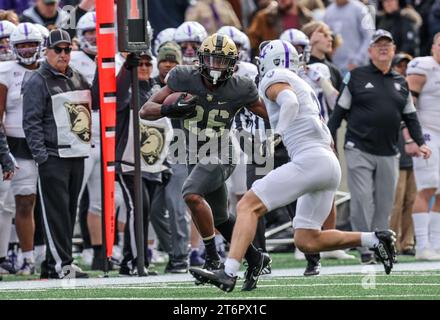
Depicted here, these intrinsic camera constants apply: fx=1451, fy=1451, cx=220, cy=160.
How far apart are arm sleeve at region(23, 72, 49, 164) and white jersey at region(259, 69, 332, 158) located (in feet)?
8.02

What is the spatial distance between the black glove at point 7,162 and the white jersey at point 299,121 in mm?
2664

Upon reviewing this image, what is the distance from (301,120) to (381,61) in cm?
374

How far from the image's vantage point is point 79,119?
12.5 metres

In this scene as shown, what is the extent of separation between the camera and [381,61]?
1408 centimetres

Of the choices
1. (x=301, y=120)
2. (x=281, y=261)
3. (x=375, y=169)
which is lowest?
(x=281, y=261)

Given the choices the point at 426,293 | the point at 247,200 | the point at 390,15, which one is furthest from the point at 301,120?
the point at 390,15

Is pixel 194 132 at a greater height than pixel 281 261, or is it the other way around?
pixel 194 132

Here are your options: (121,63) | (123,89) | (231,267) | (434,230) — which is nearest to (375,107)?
(434,230)

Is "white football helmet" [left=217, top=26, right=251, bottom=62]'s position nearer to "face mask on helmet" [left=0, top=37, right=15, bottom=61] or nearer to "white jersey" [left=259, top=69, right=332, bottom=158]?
"face mask on helmet" [left=0, top=37, right=15, bottom=61]

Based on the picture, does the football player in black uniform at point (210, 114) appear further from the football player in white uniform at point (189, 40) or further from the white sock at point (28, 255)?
the football player in white uniform at point (189, 40)

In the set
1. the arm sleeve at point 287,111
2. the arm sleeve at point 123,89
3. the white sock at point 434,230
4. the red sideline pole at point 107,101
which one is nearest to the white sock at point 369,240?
the arm sleeve at point 287,111

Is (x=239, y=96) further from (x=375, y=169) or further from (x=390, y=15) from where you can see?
(x=390, y=15)

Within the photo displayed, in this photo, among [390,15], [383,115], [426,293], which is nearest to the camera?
[426,293]

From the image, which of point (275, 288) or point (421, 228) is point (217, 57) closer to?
point (275, 288)
